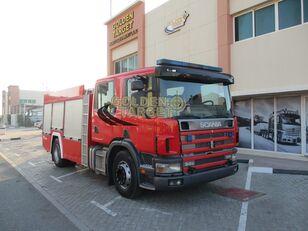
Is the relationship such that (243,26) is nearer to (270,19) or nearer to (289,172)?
(270,19)

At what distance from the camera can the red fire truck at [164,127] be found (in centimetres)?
552

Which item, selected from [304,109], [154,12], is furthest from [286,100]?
[154,12]

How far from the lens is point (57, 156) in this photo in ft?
34.3

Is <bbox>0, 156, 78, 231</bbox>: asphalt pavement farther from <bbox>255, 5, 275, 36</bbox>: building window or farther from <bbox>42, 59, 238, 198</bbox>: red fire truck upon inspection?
<bbox>255, 5, 275, 36</bbox>: building window

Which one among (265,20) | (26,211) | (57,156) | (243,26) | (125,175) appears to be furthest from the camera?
(243,26)

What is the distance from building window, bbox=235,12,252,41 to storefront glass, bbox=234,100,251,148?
8.94 ft

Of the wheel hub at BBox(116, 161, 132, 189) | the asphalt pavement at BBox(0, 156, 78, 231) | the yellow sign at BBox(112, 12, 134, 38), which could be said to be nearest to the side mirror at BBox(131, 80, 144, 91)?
the wheel hub at BBox(116, 161, 132, 189)

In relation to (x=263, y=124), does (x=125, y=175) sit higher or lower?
lower

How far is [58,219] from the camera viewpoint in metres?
5.38

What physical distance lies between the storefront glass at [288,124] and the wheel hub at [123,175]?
7.45 meters

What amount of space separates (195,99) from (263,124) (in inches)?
286

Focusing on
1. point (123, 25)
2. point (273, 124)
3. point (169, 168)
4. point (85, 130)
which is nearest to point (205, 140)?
point (169, 168)

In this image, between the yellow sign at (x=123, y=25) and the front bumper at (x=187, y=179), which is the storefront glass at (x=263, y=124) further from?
the yellow sign at (x=123, y=25)

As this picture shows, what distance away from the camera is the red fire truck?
552 cm
